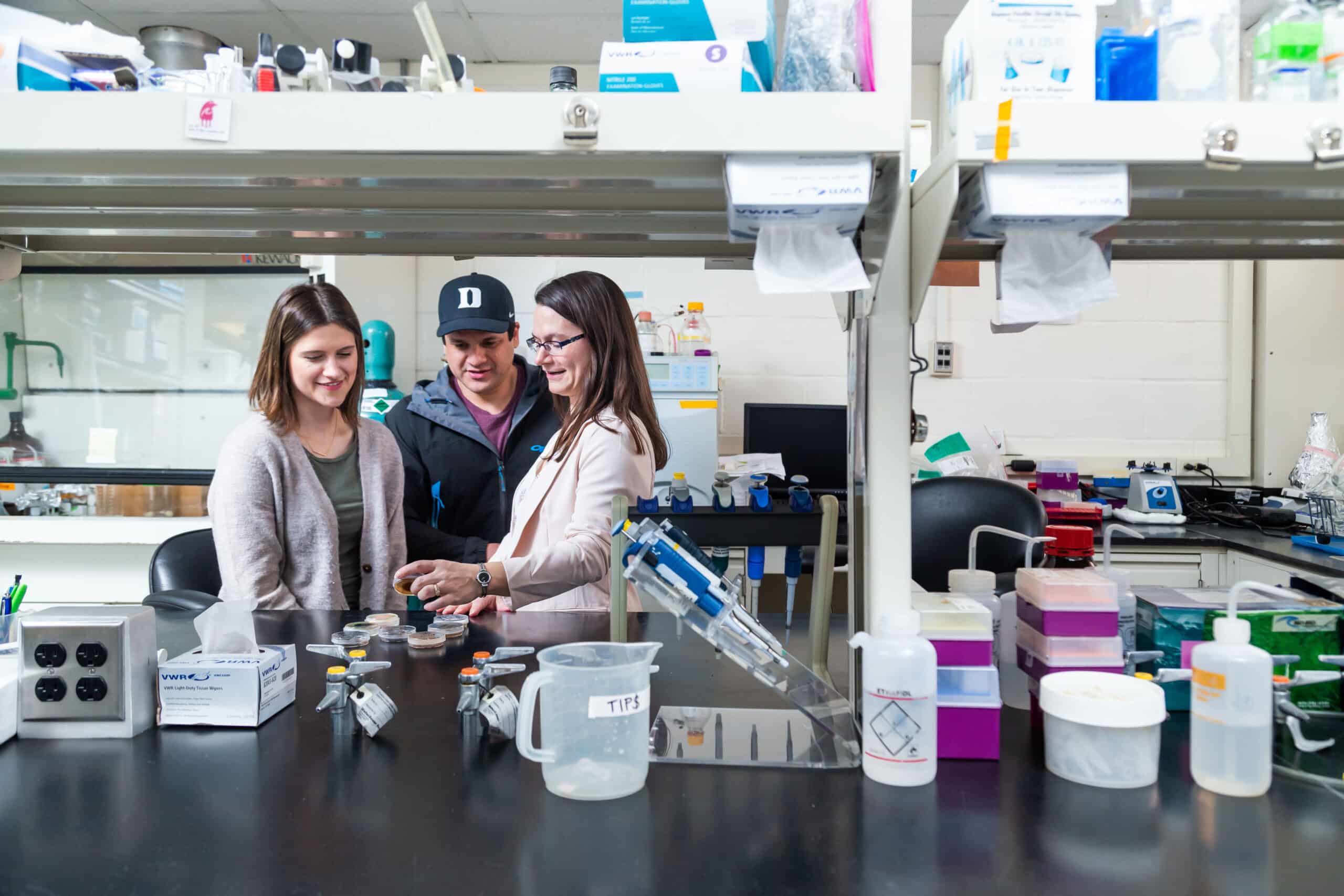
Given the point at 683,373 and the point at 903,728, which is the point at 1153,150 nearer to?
the point at 903,728

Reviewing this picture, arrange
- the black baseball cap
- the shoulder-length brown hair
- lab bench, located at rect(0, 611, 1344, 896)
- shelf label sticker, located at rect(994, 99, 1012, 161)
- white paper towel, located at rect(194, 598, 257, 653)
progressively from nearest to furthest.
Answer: lab bench, located at rect(0, 611, 1344, 896), shelf label sticker, located at rect(994, 99, 1012, 161), white paper towel, located at rect(194, 598, 257, 653), the shoulder-length brown hair, the black baseball cap

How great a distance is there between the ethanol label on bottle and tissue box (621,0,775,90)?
644 mm

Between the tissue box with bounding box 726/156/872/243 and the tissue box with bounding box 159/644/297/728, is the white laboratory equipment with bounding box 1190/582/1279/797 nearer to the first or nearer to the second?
the tissue box with bounding box 726/156/872/243

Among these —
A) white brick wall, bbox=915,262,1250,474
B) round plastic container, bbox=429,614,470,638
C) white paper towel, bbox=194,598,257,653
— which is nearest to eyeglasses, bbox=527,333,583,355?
round plastic container, bbox=429,614,470,638

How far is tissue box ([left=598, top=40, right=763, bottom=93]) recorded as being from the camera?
809 mm

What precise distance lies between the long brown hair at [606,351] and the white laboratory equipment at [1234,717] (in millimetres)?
1191

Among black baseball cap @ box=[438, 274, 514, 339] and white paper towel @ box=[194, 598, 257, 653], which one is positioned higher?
black baseball cap @ box=[438, 274, 514, 339]

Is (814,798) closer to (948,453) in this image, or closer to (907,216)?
(907,216)

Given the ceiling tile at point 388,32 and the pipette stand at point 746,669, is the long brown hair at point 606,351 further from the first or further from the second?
the ceiling tile at point 388,32

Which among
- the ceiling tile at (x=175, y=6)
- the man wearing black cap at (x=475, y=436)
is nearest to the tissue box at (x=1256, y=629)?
the man wearing black cap at (x=475, y=436)

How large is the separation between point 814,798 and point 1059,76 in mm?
696

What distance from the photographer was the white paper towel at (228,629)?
37.6 inches

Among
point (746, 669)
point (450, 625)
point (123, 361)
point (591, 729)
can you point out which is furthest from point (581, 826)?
point (123, 361)

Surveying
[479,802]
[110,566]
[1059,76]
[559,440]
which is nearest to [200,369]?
[110,566]
